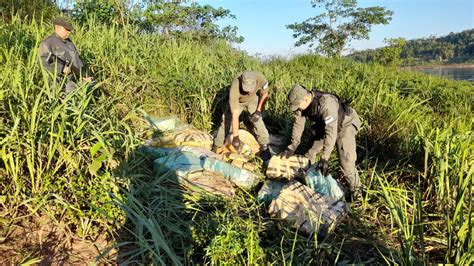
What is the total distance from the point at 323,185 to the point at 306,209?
66cm

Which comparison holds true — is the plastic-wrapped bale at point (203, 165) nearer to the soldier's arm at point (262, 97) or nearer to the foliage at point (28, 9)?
the soldier's arm at point (262, 97)

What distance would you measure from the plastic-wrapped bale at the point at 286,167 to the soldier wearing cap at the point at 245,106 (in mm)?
561

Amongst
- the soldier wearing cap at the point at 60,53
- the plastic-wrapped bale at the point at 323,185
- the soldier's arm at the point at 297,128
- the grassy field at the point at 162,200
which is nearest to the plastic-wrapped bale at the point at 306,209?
the grassy field at the point at 162,200

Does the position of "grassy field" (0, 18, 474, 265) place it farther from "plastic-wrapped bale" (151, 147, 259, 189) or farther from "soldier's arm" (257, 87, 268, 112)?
"soldier's arm" (257, 87, 268, 112)

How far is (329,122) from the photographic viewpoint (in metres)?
3.34

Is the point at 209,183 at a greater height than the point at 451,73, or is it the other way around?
the point at 209,183

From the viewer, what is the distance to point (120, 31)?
Result: 18.5 ft

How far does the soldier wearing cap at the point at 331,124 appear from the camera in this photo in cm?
338

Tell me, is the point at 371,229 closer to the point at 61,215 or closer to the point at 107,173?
the point at 107,173

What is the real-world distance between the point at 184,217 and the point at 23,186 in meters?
1.08

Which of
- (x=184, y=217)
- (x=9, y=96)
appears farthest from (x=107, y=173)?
(x=9, y=96)

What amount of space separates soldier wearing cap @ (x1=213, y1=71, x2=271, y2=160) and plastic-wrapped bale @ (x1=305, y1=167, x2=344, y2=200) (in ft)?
2.73

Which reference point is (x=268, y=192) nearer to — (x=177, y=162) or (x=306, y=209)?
(x=306, y=209)

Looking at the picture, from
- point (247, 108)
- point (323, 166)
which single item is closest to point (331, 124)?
point (323, 166)
